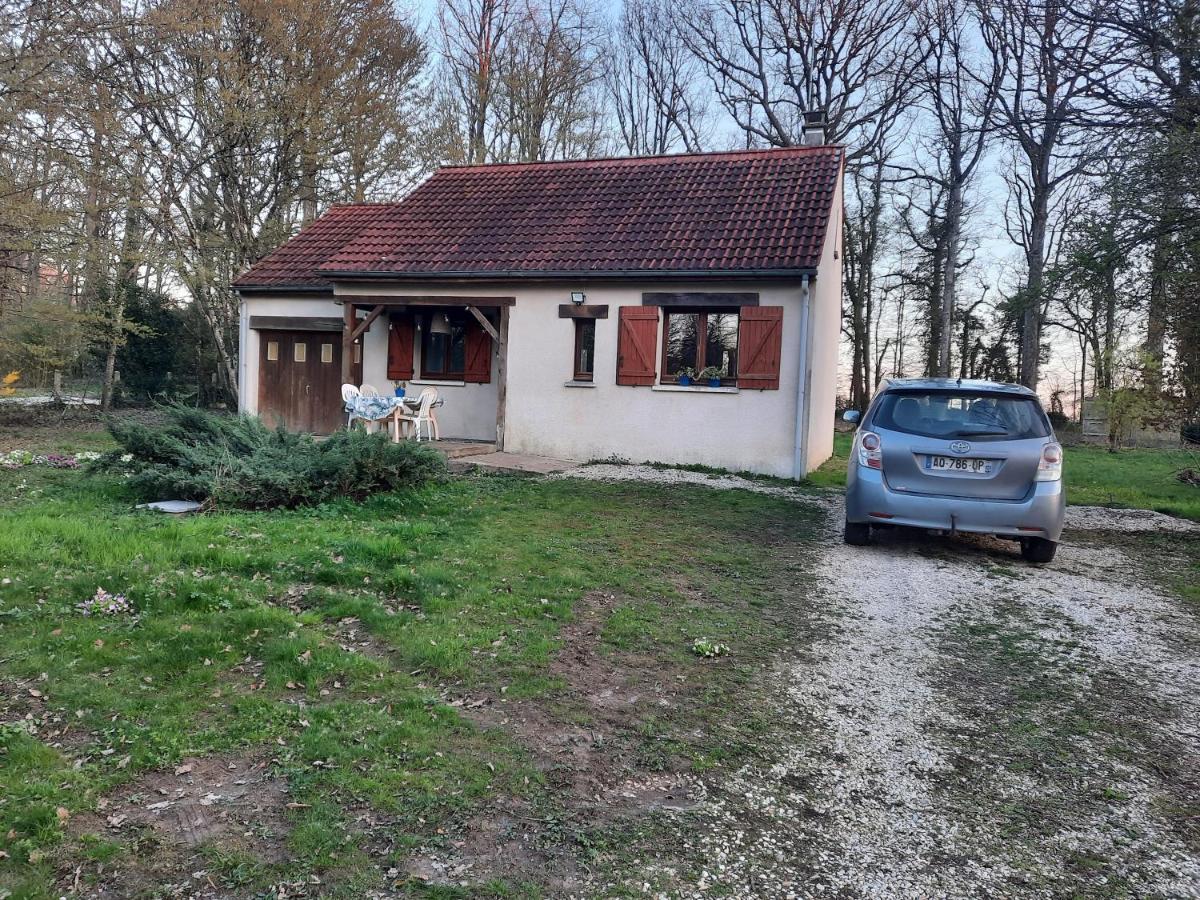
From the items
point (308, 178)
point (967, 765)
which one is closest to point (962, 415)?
point (967, 765)

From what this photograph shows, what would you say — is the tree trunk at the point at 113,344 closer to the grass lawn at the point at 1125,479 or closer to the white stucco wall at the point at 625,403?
the white stucco wall at the point at 625,403

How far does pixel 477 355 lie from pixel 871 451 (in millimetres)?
9847

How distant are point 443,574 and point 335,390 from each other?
12353 millimetres

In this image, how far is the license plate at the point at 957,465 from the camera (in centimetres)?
693

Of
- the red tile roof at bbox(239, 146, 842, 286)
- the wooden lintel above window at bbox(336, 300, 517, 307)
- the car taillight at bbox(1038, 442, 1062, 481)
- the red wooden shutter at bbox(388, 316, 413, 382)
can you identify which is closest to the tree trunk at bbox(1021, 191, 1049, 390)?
the red tile roof at bbox(239, 146, 842, 286)

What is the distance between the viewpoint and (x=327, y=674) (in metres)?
3.89

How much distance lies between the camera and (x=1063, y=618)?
5543 millimetres

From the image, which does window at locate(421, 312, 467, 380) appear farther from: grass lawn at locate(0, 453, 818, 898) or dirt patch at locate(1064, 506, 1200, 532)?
dirt patch at locate(1064, 506, 1200, 532)

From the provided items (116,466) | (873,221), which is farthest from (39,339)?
(873,221)

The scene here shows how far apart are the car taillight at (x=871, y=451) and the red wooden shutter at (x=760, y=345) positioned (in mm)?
5320

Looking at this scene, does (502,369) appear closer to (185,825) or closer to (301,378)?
(301,378)

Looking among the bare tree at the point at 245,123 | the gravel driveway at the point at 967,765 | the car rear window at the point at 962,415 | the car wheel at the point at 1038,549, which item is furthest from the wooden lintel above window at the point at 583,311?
the bare tree at the point at 245,123

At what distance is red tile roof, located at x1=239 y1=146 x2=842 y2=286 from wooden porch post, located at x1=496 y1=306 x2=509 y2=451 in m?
0.80

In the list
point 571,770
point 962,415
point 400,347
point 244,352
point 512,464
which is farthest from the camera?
point 244,352
